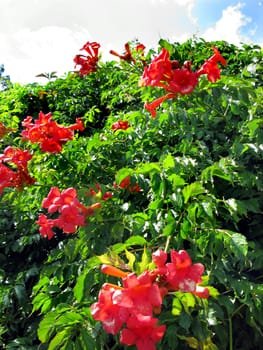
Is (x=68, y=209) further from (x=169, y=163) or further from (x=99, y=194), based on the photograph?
(x=169, y=163)

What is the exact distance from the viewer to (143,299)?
1.39 metres

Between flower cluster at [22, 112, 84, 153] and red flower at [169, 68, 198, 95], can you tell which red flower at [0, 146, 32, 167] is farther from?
red flower at [169, 68, 198, 95]

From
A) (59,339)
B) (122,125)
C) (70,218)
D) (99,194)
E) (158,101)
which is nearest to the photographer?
(59,339)

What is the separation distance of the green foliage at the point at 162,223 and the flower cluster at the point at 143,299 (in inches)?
3.9

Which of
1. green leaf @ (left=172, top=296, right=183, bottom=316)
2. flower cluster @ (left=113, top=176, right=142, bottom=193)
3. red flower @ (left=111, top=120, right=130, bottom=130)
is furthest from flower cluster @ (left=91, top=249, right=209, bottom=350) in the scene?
red flower @ (left=111, top=120, right=130, bottom=130)

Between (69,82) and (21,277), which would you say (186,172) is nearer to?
(21,277)

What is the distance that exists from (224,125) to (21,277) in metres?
1.61

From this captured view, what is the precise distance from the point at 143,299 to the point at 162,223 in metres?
0.74

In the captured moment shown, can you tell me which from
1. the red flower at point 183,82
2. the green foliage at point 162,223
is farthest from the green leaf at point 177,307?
the red flower at point 183,82

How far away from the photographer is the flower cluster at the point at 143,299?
54.2 inches

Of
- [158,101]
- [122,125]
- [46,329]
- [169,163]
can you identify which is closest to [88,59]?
[122,125]

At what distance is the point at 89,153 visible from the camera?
3.04 metres

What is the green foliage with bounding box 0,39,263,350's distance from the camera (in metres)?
1.90

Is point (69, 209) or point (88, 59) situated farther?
point (88, 59)
